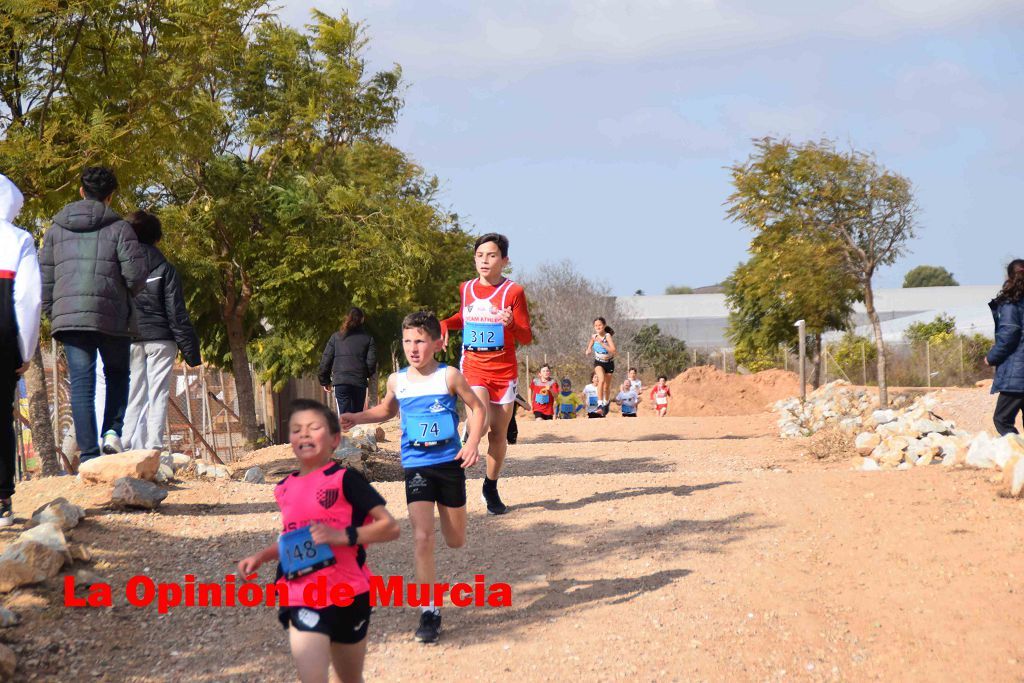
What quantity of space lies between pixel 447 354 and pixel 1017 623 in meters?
29.0

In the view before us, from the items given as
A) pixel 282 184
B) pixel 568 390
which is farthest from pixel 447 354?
pixel 282 184

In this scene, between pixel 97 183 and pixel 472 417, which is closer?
pixel 472 417

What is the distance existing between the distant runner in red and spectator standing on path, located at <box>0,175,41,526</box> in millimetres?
2511

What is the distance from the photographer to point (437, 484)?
18.2 ft

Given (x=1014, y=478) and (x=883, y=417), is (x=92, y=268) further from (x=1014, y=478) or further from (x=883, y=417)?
(x=883, y=417)

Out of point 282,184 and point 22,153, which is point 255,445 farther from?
point 22,153

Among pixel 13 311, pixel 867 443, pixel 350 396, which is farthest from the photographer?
pixel 350 396

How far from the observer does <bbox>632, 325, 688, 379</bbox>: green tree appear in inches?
2040

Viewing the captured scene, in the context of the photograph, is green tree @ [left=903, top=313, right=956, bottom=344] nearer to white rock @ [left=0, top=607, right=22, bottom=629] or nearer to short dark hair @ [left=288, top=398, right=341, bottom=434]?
white rock @ [left=0, top=607, right=22, bottom=629]

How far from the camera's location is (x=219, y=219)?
1873 cm

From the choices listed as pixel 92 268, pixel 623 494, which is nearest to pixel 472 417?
pixel 623 494

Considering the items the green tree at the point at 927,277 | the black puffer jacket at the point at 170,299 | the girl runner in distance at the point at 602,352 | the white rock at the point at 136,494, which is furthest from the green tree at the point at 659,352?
the green tree at the point at 927,277

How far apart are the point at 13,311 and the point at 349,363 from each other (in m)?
5.93

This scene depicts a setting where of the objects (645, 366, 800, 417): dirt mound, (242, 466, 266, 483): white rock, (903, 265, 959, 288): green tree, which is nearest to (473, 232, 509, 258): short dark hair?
(242, 466, 266, 483): white rock
